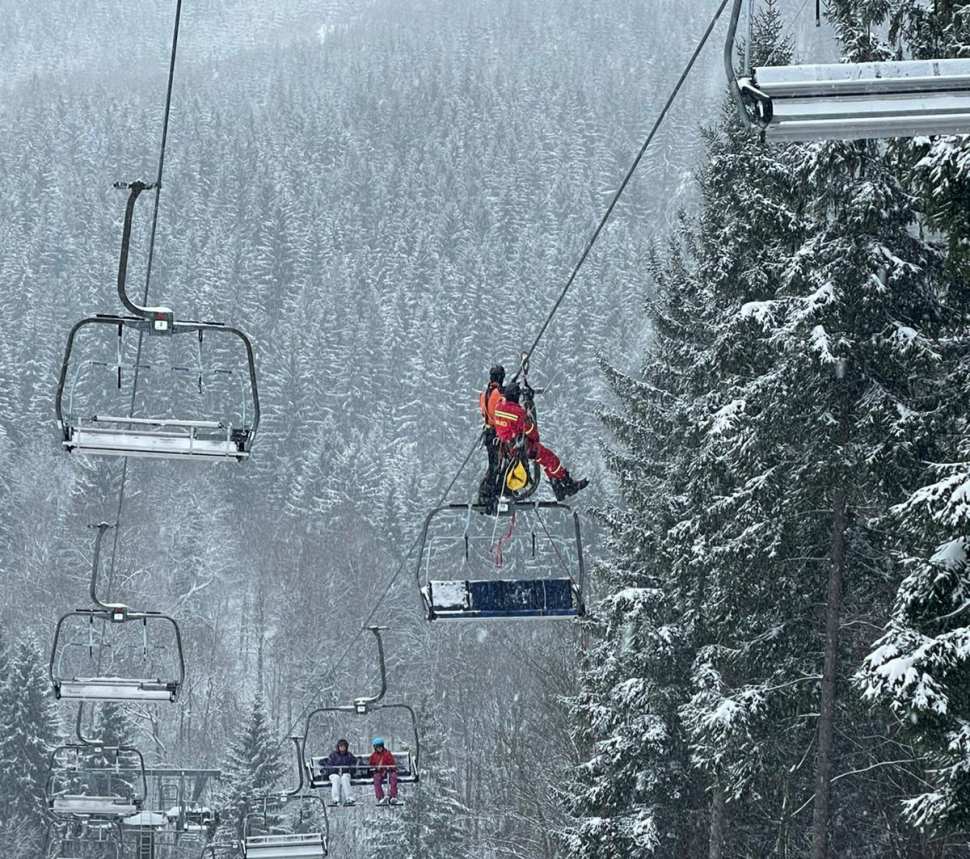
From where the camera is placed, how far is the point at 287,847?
1953 cm

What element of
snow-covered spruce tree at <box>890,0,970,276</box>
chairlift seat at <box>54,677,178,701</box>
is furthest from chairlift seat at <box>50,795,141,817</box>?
snow-covered spruce tree at <box>890,0,970,276</box>

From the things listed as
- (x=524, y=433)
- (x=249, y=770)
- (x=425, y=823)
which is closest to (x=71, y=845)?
(x=249, y=770)

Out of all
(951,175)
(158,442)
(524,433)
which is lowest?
(158,442)

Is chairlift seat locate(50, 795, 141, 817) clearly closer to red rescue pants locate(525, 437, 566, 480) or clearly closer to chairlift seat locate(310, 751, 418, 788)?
chairlift seat locate(310, 751, 418, 788)

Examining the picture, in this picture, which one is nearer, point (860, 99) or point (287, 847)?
point (860, 99)

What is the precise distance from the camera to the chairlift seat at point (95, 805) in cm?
2251

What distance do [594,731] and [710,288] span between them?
7.22 m

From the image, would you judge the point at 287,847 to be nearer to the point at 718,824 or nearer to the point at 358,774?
the point at 358,774

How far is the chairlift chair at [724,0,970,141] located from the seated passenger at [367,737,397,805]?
18384mm

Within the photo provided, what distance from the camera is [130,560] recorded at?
103 metres

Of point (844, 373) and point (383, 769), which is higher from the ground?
point (844, 373)

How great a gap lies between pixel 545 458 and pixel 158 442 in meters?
4.09

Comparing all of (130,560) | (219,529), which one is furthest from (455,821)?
(219,529)

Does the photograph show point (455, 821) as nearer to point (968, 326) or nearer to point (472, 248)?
point (968, 326)
